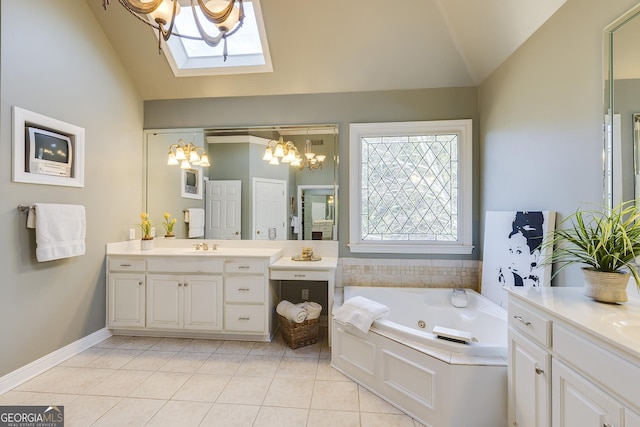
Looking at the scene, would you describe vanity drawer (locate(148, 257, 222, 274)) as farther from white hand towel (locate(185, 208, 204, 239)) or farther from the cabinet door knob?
the cabinet door knob

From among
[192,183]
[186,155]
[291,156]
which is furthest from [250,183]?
[186,155]

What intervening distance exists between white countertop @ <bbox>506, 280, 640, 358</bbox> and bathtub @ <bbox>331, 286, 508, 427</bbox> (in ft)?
1.59

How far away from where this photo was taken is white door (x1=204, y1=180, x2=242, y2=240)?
3.30m

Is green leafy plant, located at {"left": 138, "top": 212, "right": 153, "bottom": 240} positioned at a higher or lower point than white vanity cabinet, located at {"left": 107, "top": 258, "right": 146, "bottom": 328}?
higher

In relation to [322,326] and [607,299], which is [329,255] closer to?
[322,326]

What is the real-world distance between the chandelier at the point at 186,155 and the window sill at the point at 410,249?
79.4 inches

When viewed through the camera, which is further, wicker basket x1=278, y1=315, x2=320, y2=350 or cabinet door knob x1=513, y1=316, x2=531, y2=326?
wicker basket x1=278, y1=315, x2=320, y2=350

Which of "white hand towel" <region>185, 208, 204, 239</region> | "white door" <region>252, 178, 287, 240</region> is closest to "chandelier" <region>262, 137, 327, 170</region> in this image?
"white door" <region>252, 178, 287, 240</region>

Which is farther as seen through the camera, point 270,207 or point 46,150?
point 270,207

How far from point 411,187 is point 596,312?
2.03 meters

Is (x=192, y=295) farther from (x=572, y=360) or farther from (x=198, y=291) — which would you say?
(x=572, y=360)

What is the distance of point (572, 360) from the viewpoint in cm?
112

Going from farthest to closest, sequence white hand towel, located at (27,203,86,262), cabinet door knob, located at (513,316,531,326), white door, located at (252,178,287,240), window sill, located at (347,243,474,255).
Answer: white door, located at (252,178,287,240) → window sill, located at (347,243,474,255) → white hand towel, located at (27,203,86,262) → cabinet door knob, located at (513,316,531,326)

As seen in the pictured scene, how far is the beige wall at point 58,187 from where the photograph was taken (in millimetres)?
2062
